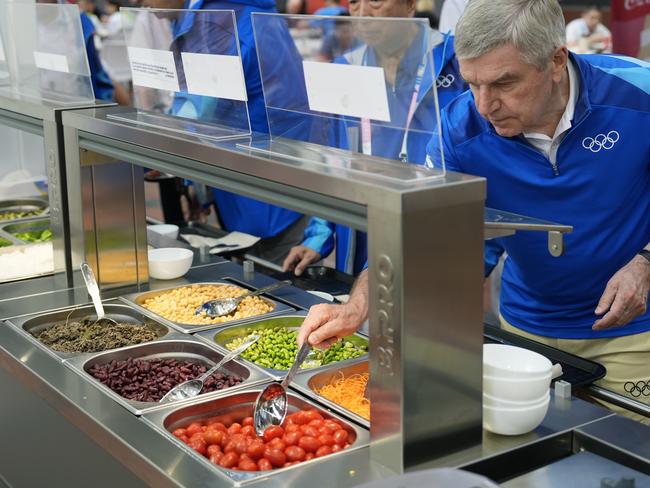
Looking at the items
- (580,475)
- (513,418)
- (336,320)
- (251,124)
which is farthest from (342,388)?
(251,124)

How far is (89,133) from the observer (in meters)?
2.52

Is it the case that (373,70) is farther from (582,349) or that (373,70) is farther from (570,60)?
(582,349)

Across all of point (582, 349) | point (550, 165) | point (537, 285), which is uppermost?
point (550, 165)

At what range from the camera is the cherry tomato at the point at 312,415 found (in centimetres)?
183

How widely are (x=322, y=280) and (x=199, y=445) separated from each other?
1.25m

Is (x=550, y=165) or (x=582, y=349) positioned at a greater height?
(x=550, y=165)

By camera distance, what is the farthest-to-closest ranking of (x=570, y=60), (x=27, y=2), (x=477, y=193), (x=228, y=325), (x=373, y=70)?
(x=27, y=2) → (x=228, y=325) → (x=570, y=60) → (x=373, y=70) → (x=477, y=193)

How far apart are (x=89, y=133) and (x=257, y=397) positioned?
1011 millimetres

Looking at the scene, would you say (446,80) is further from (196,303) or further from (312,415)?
(312,415)

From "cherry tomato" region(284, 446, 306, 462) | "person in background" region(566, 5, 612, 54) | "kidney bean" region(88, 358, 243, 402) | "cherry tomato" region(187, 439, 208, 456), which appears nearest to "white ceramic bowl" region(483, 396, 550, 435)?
"cherry tomato" region(284, 446, 306, 462)

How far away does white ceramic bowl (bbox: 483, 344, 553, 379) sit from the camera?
1609 millimetres

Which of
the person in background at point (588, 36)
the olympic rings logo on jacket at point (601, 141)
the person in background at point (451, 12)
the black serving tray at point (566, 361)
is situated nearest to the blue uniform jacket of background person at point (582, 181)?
the olympic rings logo on jacket at point (601, 141)

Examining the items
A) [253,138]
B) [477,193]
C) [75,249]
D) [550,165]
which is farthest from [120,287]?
[477,193]

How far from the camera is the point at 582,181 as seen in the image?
→ 2.32 metres
